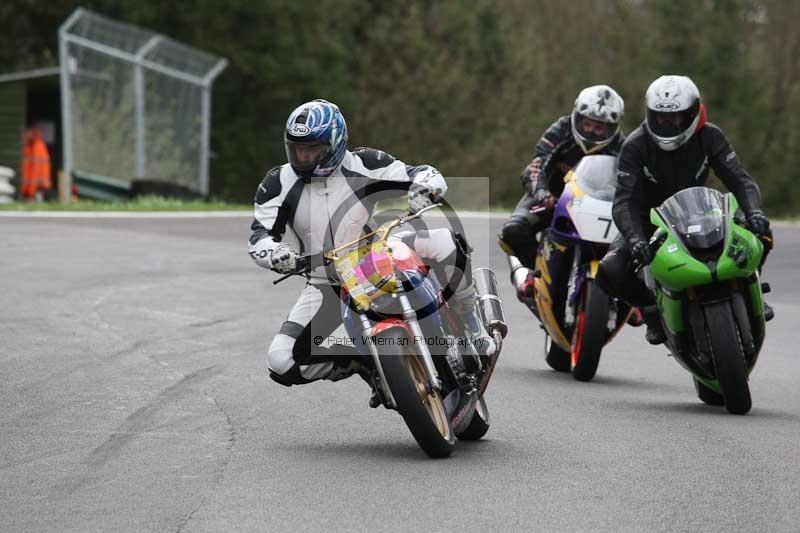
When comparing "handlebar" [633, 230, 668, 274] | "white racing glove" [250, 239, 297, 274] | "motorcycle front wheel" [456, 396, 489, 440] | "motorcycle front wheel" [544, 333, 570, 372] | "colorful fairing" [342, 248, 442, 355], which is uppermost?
"white racing glove" [250, 239, 297, 274]

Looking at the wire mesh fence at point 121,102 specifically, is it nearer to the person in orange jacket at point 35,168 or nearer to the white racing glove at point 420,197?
the person in orange jacket at point 35,168

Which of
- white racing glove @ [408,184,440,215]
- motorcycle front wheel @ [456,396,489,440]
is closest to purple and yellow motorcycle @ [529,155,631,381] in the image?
motorcycle front wheel @ [456,396,489,440]

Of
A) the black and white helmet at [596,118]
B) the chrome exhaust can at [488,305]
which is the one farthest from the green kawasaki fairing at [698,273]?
the black and white helmet at [596,118]

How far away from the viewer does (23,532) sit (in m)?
5.81

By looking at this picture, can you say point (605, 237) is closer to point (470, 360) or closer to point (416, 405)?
point (470, 360)

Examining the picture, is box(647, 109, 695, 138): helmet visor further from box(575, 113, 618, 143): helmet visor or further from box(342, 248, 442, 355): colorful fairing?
box(342, 248, 442, 355): colorful fairing

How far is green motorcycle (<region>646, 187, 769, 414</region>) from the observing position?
874cm

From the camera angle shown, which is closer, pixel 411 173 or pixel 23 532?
pixel 23 532

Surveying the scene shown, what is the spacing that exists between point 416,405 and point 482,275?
124 cm

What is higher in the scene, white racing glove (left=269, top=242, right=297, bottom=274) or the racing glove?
white racing glove (left=269, top=242, right=297, bottom=274)

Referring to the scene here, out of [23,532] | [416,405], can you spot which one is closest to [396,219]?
[416,405]

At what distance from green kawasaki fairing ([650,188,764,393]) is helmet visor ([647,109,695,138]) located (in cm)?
50

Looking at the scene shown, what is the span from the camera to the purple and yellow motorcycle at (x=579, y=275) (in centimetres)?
1048

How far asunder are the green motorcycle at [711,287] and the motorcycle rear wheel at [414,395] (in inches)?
81.4
